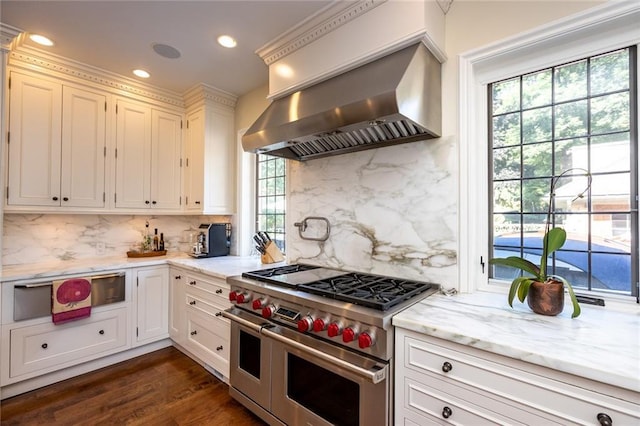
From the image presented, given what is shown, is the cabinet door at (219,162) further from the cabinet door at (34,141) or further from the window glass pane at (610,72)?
the window glass pane at (610,72)

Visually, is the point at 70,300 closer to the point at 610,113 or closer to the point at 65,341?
the point at 65,341

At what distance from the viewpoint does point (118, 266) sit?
264cm

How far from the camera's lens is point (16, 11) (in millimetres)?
1968

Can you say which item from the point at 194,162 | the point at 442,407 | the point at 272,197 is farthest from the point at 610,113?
the point at 194,162

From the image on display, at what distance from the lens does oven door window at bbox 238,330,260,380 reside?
1879 millimetres

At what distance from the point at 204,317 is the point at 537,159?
8.60 feet

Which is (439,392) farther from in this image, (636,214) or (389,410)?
(636,214)

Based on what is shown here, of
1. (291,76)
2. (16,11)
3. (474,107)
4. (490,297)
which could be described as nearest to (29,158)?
(16,11)

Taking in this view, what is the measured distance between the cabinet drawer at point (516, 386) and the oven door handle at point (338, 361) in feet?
0.43

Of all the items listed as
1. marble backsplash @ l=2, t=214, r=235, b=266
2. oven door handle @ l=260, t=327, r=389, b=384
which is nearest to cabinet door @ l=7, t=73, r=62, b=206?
marble backsplash @ l=2, t=214, r=235, b=266

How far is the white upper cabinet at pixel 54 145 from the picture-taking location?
93.9 inches

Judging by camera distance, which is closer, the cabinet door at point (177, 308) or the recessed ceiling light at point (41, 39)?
the recessed ceiling light at point (41, 39)

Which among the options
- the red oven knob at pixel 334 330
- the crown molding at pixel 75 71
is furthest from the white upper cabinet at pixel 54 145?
the red oven knob at pixel 334 330

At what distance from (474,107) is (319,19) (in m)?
1.16
